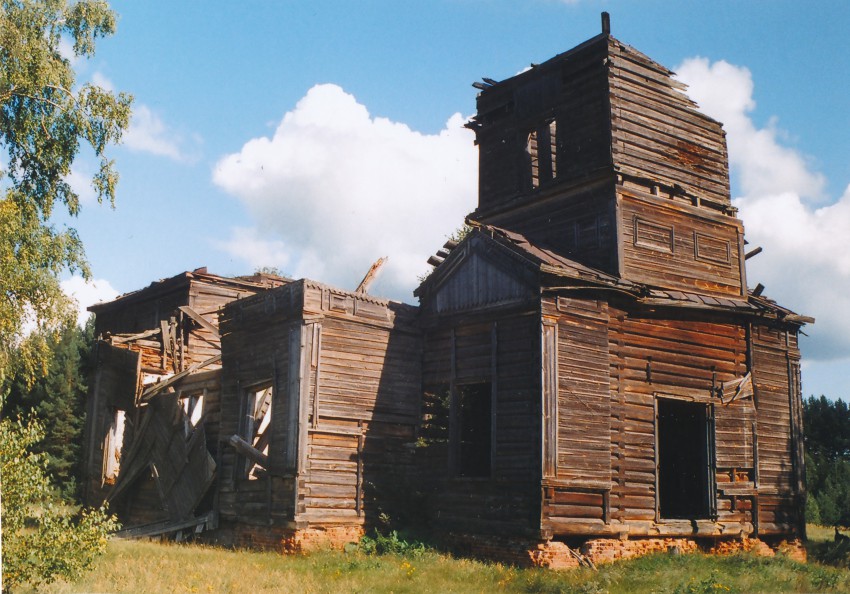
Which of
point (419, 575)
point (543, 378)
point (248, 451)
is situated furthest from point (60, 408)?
point (543, 378)

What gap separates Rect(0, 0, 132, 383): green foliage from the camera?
63.5 ft

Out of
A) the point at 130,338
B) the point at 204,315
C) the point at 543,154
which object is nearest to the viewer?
the point at 543,154

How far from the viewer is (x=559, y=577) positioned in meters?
15.9

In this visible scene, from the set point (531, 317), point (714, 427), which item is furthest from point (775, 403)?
point (531, 317)

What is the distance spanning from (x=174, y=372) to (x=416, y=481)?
10037 mm

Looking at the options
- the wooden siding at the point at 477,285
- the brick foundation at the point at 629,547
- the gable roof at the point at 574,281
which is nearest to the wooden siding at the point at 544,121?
the gable roof at the point at 574,281

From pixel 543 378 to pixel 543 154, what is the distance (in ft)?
25.5

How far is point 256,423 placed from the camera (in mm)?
21219

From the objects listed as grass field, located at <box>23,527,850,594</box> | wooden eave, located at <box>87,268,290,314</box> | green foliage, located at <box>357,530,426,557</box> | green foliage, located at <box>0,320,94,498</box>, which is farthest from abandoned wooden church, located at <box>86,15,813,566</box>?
green foliage, located at <box>0,320,94,498</box>

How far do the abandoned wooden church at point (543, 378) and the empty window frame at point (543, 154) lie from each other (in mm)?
58

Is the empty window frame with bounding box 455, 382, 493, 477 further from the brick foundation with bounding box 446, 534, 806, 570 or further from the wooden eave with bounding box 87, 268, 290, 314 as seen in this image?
the wooden eave with bounding box 87, 268, 290, 314

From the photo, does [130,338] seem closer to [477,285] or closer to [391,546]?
[391,546]

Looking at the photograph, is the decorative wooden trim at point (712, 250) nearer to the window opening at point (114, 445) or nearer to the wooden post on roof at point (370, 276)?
the wooden post on roof at point (370, 276)

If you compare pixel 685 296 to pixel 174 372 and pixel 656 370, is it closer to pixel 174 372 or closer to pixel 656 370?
pixel 656 370
